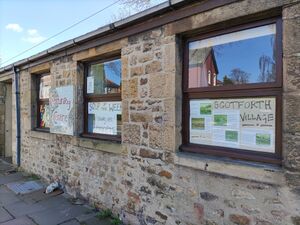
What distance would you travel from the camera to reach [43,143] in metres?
6.79

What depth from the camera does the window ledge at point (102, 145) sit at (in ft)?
14.7

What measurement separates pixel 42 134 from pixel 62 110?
128 cm

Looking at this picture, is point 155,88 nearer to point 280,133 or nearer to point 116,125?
point 116,125

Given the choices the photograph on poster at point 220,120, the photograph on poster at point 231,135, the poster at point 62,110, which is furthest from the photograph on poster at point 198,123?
the poster at point 62,110

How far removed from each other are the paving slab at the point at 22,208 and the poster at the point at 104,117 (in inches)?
67.3

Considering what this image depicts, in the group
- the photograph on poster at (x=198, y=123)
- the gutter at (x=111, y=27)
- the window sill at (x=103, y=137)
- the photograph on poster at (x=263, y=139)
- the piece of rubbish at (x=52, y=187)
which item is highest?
the gutter at (x=111, y=27)

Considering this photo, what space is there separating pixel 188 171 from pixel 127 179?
127 cm

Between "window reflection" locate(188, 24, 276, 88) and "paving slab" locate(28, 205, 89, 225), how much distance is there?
302 centimetres

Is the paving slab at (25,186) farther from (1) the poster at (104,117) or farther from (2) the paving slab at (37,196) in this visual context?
(1) the poster at (104,117)

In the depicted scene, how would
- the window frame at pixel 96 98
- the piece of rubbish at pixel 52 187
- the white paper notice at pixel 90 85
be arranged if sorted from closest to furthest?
1. the window frame at pixel 96 98
2. the white paper notice at pixel 90 85
3. the piece of rubbish at pixel 52 187

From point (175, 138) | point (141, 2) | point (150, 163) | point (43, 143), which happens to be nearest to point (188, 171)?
point (175, 138)

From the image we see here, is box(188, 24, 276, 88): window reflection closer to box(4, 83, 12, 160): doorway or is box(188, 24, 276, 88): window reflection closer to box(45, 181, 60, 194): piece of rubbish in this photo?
box(45, 181, 60, 194): piece of rubbish

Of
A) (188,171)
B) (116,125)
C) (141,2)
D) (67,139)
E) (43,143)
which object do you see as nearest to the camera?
(188,171)

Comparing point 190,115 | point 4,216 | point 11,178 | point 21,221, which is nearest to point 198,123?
point 190,115
